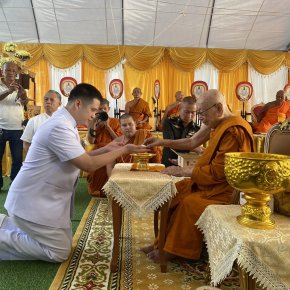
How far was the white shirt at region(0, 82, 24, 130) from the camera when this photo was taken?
14.6ft

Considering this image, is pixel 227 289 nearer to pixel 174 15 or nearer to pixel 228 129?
pixel 228 129

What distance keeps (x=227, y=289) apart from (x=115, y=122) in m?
3.25

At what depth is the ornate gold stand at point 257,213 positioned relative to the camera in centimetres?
128

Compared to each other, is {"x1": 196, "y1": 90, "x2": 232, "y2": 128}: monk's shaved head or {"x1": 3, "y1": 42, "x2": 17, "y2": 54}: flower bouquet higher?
{"x1": 3, "y1": 42, "x2": 17, "y2": 54}: flower bouquet

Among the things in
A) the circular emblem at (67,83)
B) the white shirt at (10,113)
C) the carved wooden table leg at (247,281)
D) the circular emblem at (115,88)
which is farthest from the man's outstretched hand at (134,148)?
the circular emblem at (67,83)

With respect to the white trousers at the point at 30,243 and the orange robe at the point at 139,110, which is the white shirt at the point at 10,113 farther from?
the orange robe at the point at 139,110

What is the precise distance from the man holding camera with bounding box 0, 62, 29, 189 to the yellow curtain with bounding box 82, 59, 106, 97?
4.89m

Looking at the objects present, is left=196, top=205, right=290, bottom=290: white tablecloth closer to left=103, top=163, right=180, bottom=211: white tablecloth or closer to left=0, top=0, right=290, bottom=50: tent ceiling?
left=103, top=163, right=180, bottom=211: white tablecloth

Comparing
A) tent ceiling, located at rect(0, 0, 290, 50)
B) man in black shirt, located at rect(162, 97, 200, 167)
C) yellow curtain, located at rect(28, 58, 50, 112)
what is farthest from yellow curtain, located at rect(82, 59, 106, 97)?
man in black shirt, located at rect(162, 97, 200, 167)

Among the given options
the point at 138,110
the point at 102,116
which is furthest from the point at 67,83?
the point at 102,116

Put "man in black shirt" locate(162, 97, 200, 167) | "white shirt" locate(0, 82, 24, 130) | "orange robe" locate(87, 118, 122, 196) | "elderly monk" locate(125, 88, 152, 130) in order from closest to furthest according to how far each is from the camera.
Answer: "man in black shirt" locate(162, 97, 200, 167), "white shirt" locate(0, 82, 24, 130), "orange robe" locate(87, 118, 122, 196), "elderly monk" locate(125, 88, 152, 130)

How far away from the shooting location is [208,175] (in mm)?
2275

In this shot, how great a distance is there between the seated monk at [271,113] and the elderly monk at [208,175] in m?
4.85

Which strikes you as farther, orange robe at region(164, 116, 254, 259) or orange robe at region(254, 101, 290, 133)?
orange robe at region(254, 101, 290, 133)
